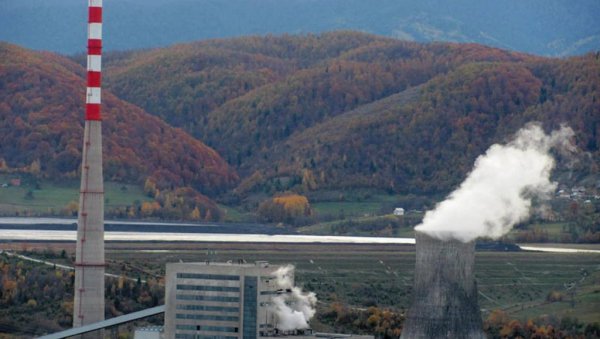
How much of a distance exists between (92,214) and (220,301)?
20374mm

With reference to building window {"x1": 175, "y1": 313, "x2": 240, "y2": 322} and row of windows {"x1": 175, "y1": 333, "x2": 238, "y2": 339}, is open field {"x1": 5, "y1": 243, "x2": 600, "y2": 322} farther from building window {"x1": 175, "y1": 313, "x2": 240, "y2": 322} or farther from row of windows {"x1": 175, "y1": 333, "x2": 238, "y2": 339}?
row of windows {"x1": 175, "y1": 333, "x2": 238, "y2": 339}

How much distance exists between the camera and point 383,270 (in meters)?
144

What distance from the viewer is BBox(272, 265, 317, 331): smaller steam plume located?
3656 inches

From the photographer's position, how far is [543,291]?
13525 cm

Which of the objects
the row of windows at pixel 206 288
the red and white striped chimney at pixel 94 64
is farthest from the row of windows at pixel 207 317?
the red and white striped chimney at pixel 94 64

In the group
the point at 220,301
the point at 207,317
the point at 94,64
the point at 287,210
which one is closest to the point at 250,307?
the point at 220,301

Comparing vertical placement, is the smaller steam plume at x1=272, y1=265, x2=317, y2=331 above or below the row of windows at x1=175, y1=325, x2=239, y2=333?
above

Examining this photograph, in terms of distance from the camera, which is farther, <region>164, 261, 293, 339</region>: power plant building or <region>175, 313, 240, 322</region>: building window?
<region>175, 313, 240, 322</region>: building window

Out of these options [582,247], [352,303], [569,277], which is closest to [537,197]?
[582,247]

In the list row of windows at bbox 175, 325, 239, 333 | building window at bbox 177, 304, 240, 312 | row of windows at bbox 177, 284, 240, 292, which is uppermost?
row of windows at bbox 177, 284, 240, 292

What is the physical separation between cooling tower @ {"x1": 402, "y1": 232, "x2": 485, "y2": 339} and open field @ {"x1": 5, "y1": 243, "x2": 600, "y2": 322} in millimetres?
31418

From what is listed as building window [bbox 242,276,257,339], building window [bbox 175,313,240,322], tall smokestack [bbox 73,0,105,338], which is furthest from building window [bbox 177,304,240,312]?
tall smokestack [bbox 73,0,105,338]

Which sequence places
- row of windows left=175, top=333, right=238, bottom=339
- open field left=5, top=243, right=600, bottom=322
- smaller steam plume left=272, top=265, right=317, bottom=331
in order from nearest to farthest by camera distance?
row of windows left=175, top=333, right=238, bottom=339 → smaller steam plume left=272, top=265, right=317, bottom=331 → open field left=5, top=243, right=600, bottom=322

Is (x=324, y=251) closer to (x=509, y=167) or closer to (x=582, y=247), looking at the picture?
(x=582, y=247)
